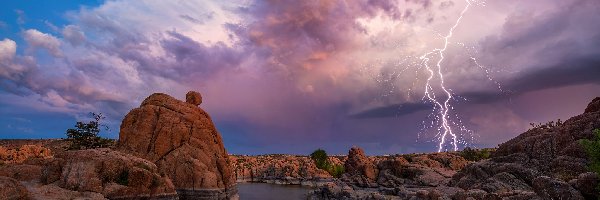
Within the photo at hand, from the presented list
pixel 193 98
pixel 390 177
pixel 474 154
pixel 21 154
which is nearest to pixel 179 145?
pixel 193 98

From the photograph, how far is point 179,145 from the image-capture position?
59.0m

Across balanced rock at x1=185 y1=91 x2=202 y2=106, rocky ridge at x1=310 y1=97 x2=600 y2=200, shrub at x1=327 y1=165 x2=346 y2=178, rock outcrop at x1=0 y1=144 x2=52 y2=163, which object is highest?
balanced rock at x1=185 y1=91 x2=202 y2=106

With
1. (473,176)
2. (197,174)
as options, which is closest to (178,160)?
(197,174)

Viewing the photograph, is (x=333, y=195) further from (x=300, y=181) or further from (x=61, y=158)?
(x=300, y=181)

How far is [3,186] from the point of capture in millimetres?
25484

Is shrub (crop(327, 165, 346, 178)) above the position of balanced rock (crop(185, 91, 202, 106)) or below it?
below

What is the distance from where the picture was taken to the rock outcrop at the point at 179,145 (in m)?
55.1

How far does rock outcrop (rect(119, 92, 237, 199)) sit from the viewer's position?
181 feet

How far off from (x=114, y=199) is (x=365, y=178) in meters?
89.1

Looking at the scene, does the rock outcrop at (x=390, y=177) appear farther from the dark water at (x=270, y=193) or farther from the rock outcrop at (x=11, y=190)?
the rock outcrop at (x=11, y=190)

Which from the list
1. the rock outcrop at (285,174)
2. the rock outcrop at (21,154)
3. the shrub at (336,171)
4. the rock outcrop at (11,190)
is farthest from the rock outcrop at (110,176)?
the shrub at (336,171)

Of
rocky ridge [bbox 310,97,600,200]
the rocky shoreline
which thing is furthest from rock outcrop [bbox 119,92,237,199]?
rocky ridge [bbox 310,97,600,200]

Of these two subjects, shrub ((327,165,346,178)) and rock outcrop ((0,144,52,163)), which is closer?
rock outcrop ((0,144,52,163))

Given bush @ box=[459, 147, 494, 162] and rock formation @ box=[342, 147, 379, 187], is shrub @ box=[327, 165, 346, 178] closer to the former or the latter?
rock formation @ box=[342, 147, 379, 187]
